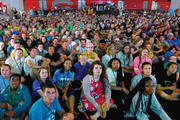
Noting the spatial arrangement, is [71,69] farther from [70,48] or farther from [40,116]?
[70,48]

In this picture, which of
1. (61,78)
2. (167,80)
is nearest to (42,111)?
(61,78)

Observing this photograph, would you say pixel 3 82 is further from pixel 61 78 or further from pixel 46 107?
pixel 46 107

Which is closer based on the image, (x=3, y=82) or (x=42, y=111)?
(x=42, y=111)

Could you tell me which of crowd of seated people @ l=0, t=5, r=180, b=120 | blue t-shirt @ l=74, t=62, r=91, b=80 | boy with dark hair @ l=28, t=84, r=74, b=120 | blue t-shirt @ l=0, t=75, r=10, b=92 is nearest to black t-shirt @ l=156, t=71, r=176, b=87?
crowd of seated people @ l=0, t=5, r=180, b=120

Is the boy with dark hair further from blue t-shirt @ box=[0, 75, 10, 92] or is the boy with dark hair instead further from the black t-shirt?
the black t-shirt

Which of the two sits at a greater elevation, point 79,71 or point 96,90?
point 79,71

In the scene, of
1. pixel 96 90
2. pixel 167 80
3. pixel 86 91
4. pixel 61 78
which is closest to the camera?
pixel 86 91

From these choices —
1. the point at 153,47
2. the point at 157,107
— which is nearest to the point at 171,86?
the point at 157,107

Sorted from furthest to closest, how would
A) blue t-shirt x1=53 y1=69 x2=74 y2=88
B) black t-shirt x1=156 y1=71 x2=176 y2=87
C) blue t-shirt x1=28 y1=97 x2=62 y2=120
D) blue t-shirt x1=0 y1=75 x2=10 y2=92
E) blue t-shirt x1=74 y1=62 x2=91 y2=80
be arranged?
blue t-shirt x1=74 y1=62 x2=91 y2=80, black t-shirt x1=156 y1=71 x2=176 y2=87, blue t-shirt x1=53 y1=69 x2=74 y2=88, blue t-shirt x1=0 y1=75 x2=10 y2=92, blue t-shirt x1=28 y1=97 x2=62 y2=120

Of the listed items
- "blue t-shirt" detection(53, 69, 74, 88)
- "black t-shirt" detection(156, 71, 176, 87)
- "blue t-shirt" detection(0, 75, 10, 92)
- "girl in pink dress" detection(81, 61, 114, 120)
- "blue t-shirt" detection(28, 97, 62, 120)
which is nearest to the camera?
"blue t-shirt" detection(28, 97, 62, 120)

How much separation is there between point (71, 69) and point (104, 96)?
0.96 m

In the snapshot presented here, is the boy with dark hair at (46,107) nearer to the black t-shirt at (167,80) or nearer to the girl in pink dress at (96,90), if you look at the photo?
the girl in pink dress at (96,90)

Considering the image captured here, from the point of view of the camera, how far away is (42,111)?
1659 mm

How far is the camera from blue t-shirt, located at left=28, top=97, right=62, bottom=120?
1613mm
